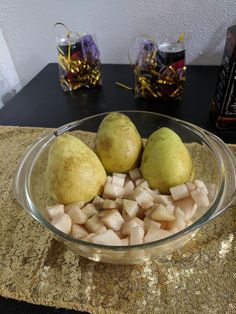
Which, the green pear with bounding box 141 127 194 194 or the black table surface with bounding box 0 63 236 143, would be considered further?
the black table surface with bounding box 0 63 236 143

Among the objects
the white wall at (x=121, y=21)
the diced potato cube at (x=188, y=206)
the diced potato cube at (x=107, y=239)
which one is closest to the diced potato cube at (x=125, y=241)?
the diced potato cube at (x=107, y=239)

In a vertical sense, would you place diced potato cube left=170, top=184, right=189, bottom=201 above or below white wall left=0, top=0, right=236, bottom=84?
below

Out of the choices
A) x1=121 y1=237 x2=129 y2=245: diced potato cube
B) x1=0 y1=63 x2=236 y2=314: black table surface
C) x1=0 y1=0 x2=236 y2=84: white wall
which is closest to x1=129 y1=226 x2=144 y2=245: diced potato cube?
x1=121 y1=237 x2=129 y2=245: diced potato cube

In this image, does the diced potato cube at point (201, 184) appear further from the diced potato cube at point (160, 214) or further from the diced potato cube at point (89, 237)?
the diced potato cube at point (89, 237)

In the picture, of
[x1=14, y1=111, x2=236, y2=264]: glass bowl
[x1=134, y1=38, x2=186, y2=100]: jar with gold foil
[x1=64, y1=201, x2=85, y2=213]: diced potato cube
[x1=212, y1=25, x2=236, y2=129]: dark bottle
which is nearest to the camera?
[x1=14, y1=111, x2=236, y2=264]: glass bowl

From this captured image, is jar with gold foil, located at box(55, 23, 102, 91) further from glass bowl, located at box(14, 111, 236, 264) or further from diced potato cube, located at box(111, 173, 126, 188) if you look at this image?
diced potato cube, located at box(111, 173, 126, 188)

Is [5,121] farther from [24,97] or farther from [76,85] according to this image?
[76,85]
